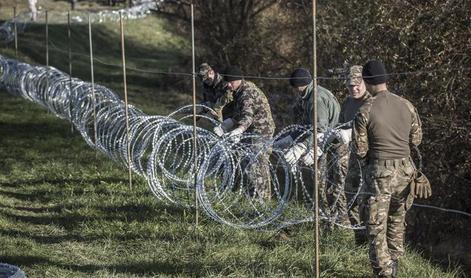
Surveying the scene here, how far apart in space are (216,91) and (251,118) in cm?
103

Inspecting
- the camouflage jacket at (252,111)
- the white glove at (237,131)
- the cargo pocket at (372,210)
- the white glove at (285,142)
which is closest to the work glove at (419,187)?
the cargo pocket at (372,210)

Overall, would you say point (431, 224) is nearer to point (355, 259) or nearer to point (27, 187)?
point (355, 259)

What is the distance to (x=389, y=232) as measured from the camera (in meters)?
7.14

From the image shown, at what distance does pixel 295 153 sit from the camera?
823 cm

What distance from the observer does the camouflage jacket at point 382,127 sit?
677cm

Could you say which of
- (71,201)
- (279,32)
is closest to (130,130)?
(71,201)

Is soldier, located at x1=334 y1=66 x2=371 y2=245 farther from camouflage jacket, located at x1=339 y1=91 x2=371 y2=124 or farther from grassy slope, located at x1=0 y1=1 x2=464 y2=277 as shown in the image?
grassy slope, located at x1=0 y1=1 x2=464 y2=277

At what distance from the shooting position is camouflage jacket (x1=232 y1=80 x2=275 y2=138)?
961 cm

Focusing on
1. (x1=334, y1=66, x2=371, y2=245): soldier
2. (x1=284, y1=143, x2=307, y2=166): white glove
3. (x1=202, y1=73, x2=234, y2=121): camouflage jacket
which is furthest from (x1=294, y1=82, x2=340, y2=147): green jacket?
(x1=202, y1=73, x2=234, y2=121): camouflage jacket

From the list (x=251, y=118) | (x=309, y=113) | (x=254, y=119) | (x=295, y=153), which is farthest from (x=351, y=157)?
(x=254, y=119)

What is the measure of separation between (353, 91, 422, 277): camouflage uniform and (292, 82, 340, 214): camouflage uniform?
1367 mm

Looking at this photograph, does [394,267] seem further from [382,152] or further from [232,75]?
[232,75]

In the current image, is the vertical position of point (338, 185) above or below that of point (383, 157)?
below

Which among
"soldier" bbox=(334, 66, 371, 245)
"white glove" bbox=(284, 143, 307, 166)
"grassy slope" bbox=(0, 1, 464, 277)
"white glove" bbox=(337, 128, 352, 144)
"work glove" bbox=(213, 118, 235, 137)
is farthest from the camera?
"work glove" bbox=(213, 118, 235, 137)
